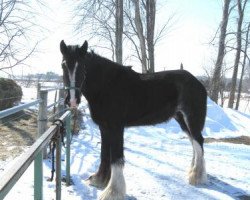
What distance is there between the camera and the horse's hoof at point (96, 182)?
495 centimetres

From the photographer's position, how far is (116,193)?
4.49 meters

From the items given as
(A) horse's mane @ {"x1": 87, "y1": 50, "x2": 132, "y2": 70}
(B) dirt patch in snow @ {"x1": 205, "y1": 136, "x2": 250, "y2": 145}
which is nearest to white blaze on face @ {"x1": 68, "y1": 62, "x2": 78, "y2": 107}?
(A) horse's mane @ {"x1": 87, "y1": 50, "x2": 132, "y2": 70}

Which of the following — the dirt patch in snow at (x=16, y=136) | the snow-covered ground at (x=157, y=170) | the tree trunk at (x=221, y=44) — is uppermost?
the tree trunk at (x=221, y=44)

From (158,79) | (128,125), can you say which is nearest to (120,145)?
(128,125)

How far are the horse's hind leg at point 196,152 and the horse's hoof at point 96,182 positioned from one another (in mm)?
1325

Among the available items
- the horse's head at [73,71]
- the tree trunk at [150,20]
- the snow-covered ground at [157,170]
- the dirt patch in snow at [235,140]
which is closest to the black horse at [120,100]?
the horse's head at [73,71]

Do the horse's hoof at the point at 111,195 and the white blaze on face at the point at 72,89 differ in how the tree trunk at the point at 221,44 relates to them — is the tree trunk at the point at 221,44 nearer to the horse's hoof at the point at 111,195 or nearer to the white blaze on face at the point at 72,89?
the horse's hoof at the point at 111,195

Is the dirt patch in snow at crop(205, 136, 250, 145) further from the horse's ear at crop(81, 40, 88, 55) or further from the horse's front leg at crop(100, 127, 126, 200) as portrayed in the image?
the horse's ear at crop(81, 40, 88, 55)

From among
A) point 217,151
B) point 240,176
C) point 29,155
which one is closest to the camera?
point 29,155

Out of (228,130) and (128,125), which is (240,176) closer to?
(128,125)

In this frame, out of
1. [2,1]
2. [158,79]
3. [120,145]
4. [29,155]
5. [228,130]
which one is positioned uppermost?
[2,1]

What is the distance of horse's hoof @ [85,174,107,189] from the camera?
4949 millimetres

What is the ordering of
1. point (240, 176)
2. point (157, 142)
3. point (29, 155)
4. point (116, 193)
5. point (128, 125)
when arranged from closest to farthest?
point (29, 155), point (116, 193), point (128, 125), point (240, 176), point (157, 142)

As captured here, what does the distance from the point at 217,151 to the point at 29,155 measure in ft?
19.9
